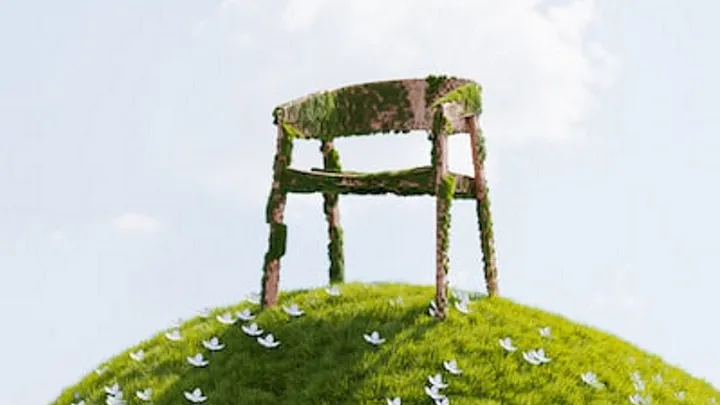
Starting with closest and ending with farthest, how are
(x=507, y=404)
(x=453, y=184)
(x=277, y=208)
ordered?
1. (x=507, y=404)
2. (x=453, y=184)
3. (x=277, y=208)

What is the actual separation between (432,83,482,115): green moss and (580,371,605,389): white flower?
2.54 metres

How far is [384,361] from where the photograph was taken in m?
8.95

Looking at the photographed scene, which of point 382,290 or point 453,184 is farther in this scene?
point 382,290

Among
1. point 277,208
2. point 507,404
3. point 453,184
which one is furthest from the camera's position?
point 277,208

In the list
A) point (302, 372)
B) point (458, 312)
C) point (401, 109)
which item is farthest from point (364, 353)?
point (401, 109)

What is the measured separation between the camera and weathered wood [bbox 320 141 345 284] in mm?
11211

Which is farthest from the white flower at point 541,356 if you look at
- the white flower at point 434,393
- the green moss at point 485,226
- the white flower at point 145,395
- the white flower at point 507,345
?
the white flower at point 145,395

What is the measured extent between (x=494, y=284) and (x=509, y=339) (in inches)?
49.3

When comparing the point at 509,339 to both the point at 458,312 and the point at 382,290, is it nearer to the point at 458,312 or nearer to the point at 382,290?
the point at 458,312

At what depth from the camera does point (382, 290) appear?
34.5 feet

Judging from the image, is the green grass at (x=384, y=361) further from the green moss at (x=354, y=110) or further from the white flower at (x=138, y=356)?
the green moss at (x=354, y=110)

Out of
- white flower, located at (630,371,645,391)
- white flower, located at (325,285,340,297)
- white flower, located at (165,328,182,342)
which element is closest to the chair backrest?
white flower, located at (325,285,340,297)

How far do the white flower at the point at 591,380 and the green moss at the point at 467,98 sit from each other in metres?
2.54

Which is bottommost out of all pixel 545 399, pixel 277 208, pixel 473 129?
pixel 545 399
